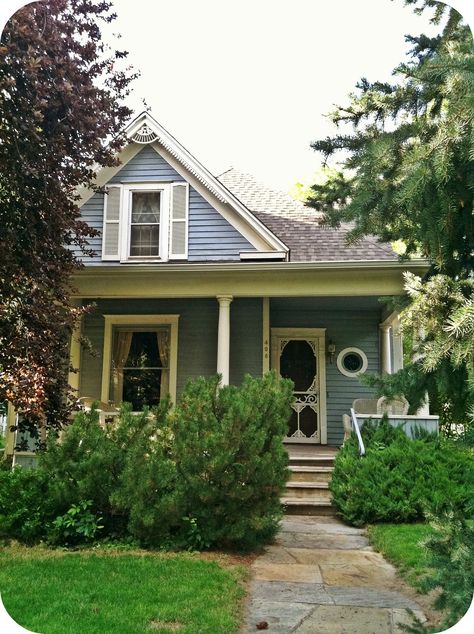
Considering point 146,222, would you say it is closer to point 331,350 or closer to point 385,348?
point 331,350

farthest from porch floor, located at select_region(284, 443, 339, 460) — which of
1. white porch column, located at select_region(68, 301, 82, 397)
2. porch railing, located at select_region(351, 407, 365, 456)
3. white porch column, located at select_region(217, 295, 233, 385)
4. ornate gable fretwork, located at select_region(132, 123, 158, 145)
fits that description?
ornate gable fretwork, located at select_region(132, 123, 158, 145)

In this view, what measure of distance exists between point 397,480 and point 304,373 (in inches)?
154

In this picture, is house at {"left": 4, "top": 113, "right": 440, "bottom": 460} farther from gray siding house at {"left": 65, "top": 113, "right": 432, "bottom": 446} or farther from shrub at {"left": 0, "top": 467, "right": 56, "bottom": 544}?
shrub at {"left": 0, "top": 467, "right": 56, "bottom": 544}

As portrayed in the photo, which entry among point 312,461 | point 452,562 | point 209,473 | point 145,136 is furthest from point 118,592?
point 145,136

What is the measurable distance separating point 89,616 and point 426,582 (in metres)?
1.91

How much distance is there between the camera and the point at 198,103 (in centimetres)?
406

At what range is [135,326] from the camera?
9305 millimetres

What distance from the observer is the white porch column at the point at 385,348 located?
8.99 m

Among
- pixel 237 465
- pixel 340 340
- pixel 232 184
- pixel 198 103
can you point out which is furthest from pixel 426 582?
pixel 232 184

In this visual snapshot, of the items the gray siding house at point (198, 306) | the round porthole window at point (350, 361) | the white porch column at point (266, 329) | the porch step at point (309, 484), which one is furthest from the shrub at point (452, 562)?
the round porthole window at point (350, 361)

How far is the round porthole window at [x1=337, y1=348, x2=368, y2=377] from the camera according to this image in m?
9.34

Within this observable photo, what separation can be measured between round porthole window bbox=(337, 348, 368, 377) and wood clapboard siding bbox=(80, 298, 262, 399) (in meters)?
1.47

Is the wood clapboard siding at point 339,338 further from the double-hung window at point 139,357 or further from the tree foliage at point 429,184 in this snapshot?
the tree foliage at point 429,184

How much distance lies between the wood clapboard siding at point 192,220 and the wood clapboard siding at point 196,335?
0.90m
